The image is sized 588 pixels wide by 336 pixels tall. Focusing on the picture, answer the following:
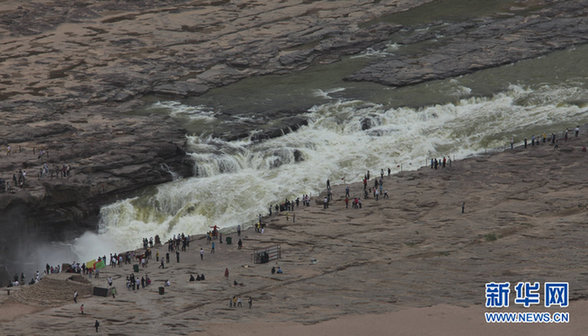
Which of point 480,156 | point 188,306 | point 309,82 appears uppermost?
point 309,82

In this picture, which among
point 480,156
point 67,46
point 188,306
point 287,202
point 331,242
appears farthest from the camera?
point 67,46

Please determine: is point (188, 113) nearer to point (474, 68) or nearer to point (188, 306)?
point (474, 68)

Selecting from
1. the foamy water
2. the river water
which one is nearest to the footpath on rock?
the foamy water

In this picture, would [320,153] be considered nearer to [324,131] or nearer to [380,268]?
[324,131]

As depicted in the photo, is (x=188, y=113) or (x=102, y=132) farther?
(x=188, y=113)

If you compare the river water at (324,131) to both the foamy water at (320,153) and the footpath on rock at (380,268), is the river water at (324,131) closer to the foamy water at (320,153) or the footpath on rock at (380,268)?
the foamy water at (320,153)

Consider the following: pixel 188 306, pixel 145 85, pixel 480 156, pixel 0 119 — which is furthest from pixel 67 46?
pixel 188 306
